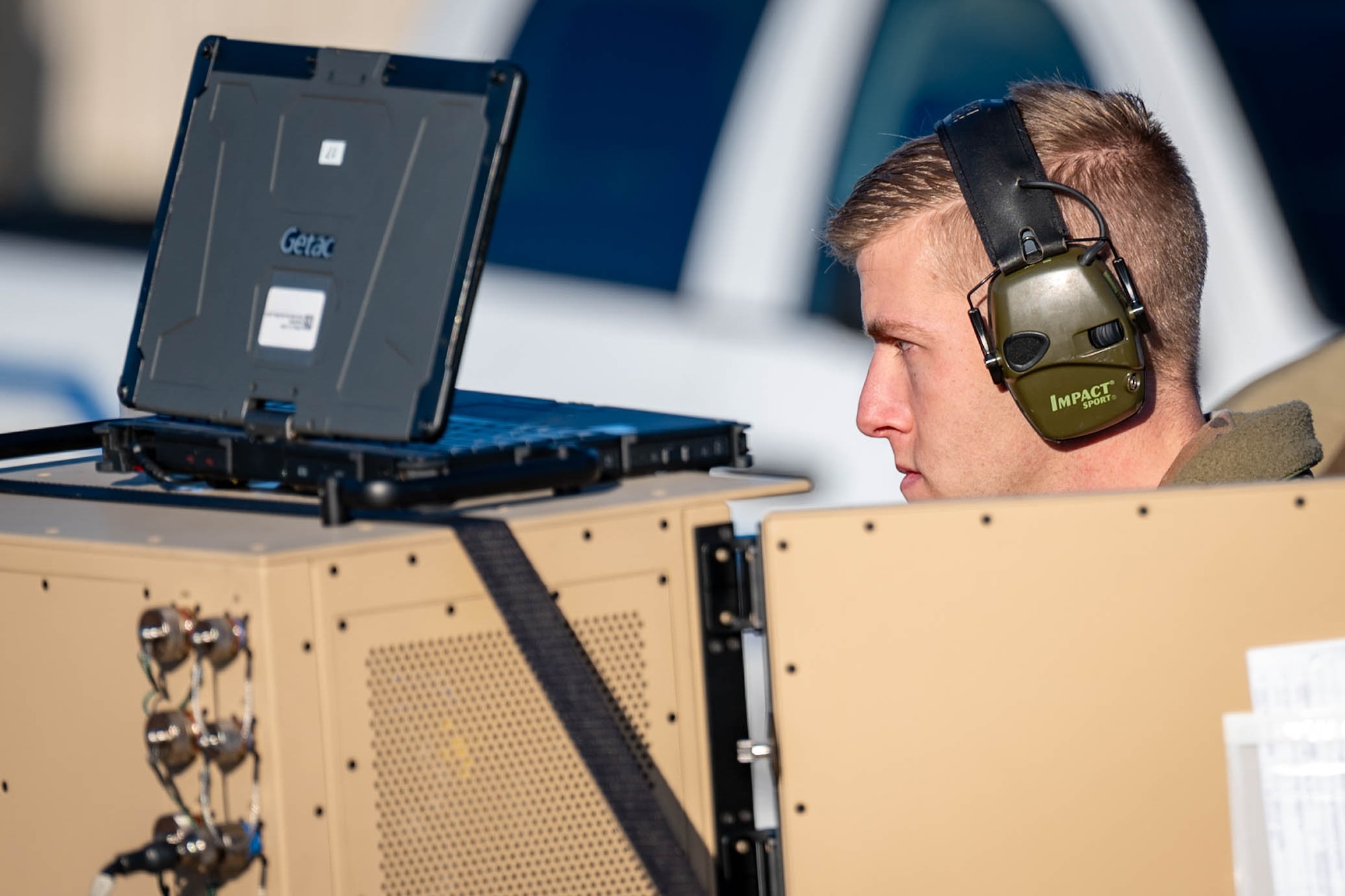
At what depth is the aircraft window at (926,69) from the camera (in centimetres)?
300

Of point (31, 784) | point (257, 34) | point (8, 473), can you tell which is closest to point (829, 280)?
point (257, 34)

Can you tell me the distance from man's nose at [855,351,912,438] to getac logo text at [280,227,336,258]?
0.61 m

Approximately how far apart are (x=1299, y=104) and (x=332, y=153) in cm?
282

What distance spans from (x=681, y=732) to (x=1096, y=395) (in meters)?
0.53

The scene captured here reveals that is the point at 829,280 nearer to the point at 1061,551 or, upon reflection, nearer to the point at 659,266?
the point at 659,266

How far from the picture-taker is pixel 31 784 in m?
0.94

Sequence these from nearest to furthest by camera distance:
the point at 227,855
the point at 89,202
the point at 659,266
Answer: the point at 227,855
the point at 89,202
the point at 659,266

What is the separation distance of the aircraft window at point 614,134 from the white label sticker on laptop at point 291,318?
5.96 ft

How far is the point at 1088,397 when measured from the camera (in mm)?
1229

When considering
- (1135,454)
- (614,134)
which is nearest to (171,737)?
(1135,454)

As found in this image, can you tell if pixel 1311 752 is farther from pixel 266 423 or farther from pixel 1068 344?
pixel 266 423

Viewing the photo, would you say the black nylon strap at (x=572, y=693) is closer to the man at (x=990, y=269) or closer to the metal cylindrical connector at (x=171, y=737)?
the metal cylindrical connector at (x=171, y=737)

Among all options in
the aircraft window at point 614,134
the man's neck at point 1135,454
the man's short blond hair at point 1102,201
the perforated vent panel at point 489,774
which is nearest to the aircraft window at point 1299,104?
the aircraft window at point 614,134

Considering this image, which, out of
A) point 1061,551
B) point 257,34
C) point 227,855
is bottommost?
point 227,855
